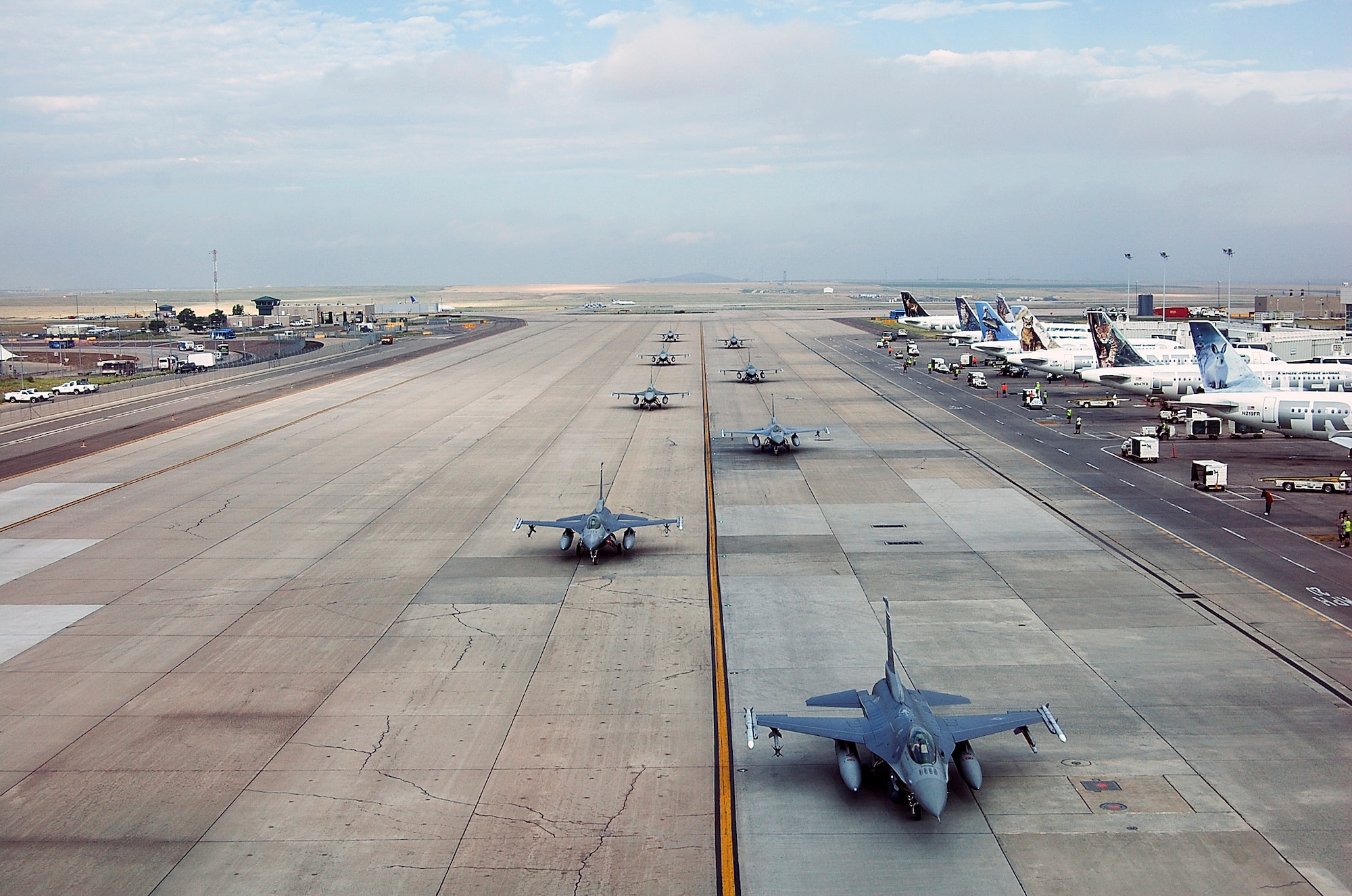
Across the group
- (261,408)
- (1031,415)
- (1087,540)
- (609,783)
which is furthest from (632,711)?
(261,408)

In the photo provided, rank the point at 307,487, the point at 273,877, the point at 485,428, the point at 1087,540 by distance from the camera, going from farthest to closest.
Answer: the point at 485,428 → the point at 307,487 → the point at 1087,540 → the point at 273,877

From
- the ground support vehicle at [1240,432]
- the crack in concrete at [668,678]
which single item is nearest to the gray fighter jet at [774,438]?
the ground support vehicle at [1240,432]

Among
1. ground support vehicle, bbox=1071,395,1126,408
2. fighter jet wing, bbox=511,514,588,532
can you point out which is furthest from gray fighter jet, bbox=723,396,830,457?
ground support vehicle, bbox=1071,395,1126,408

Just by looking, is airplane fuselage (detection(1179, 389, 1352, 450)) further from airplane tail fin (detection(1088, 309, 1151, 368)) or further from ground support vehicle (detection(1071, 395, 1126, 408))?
airplane tail fin (detection(1088, 309, 1151, 368))

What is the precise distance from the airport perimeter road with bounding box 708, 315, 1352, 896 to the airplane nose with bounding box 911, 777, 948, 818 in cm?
68

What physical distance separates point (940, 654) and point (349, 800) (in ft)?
55.3

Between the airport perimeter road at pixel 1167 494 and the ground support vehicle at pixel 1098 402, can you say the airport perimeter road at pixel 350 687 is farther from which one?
the ground support vehicle at pixel 1098 402

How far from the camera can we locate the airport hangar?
20.2 meters

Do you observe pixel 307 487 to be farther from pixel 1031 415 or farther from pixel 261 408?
pixel 1031 415

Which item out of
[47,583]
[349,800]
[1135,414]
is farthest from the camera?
[1135,414]

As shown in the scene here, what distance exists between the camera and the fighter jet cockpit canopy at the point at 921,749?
69.9 ft

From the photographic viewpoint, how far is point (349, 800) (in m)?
22.5

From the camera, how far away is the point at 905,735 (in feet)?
71.5

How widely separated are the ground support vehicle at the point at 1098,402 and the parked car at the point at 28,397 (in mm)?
95152
